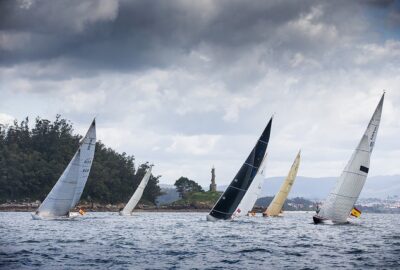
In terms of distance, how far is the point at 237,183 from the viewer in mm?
72375

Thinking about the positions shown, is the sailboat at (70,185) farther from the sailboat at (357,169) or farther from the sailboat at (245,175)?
the sailboat at (357,169)

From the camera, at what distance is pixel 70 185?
73.9 meters

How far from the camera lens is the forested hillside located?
160 metres

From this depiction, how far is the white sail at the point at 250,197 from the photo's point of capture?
3597 inches

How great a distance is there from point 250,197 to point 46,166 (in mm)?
88276

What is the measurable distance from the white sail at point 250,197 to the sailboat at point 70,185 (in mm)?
24145

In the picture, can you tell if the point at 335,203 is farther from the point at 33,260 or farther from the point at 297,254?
the point at 33,260

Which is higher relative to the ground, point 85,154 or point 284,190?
point 85,154

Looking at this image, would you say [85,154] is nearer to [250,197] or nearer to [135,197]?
[250,197]

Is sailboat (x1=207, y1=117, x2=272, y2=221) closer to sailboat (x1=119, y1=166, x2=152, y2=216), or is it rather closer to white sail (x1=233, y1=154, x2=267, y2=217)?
white sail (x1=233, y1=154, x2=267, y2=217)

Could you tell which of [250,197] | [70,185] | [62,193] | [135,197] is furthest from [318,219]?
[135,197]

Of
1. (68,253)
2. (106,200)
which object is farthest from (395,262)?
(106,200)

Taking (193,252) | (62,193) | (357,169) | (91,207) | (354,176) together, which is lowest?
(193,252)

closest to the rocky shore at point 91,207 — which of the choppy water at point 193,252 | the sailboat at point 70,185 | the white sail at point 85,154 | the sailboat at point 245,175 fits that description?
the sailboat at point 70,185
